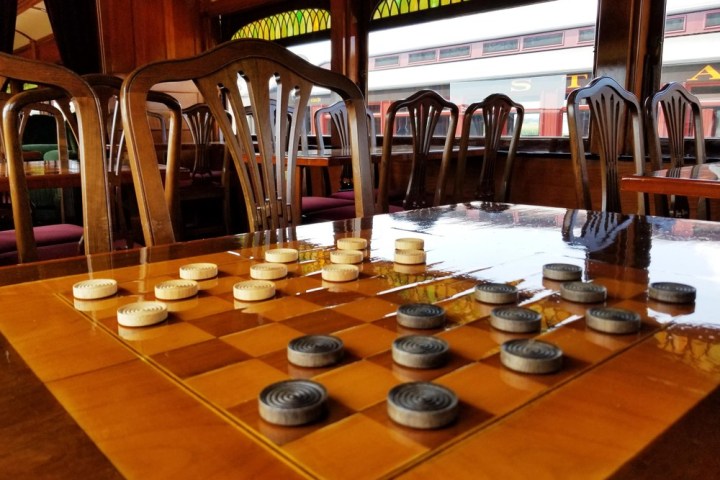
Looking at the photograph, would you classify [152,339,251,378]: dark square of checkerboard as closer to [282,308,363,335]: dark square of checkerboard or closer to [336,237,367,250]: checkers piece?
[282,308,363,335]: dark square of checkerboard

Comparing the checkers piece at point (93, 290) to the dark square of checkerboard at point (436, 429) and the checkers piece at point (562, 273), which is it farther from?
the checkers piece at point (562, 273)

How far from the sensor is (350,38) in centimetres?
513

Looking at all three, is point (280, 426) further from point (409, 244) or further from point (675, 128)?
point (675, 128)

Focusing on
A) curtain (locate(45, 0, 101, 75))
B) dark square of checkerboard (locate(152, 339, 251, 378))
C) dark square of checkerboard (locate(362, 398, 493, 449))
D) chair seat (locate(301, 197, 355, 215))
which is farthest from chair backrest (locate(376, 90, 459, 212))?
curtain (locate(45, 0, 101, 75))

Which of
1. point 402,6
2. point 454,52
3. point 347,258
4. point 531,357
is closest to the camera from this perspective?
point 531,357

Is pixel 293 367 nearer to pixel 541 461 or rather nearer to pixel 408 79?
A: pixel 541 461

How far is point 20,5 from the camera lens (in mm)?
8836

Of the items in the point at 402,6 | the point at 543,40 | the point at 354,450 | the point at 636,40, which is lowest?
the point at 354,450

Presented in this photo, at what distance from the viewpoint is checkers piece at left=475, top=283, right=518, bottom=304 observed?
0.64 metres

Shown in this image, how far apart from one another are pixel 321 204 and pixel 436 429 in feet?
11.0

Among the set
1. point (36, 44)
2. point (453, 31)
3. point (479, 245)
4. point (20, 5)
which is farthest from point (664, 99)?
point (36, 44)

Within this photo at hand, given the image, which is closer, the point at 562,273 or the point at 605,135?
the point at 562,273

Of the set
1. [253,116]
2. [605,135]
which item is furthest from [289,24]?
[253,116]

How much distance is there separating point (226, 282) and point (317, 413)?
39cm
